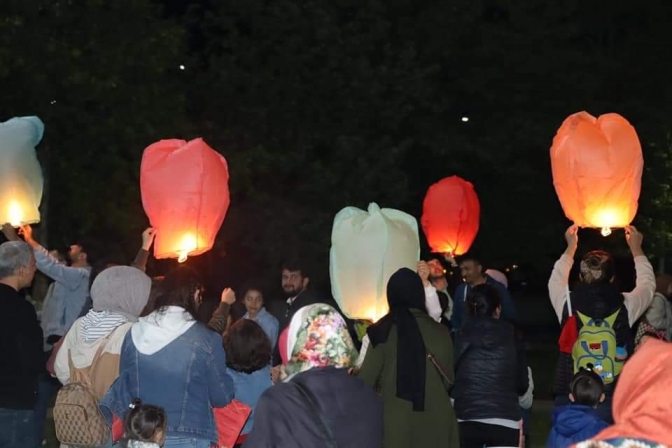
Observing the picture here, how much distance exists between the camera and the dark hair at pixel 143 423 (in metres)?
5.96

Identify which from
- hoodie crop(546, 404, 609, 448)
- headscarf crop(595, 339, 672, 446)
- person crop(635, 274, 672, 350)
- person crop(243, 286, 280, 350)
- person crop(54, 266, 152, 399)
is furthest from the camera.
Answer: person crop(635, 274, 672, 350)

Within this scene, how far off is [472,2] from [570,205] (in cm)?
1818

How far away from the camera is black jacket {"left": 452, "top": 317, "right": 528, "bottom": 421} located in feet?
25.6

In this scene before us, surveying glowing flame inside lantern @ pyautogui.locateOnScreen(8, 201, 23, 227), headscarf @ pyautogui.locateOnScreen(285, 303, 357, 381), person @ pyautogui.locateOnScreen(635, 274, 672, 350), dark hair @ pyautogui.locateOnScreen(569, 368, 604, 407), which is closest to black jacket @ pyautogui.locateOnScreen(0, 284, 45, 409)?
glowing flame inside lantern @ pyautogui.locateOnScreen(8, 201, 23, 227)

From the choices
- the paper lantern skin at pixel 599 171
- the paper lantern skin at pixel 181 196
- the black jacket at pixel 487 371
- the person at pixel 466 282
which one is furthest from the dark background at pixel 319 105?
the black jacket at pixel 487 371

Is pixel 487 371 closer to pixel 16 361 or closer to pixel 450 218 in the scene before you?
pixel 16 361

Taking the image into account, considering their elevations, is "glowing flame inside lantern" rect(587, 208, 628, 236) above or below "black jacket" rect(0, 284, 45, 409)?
above

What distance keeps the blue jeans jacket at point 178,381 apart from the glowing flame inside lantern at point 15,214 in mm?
3698

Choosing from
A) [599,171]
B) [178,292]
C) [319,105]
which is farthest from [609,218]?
[319,105]

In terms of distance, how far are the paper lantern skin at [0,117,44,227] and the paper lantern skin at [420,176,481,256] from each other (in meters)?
5.50

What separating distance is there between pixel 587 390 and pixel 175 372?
2.29 metres

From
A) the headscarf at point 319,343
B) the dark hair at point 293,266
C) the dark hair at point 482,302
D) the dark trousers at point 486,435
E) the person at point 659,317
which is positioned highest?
the headscarf at point 319,343

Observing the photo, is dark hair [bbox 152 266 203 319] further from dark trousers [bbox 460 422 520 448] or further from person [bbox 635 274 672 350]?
person [bbox 635 274 672 350]

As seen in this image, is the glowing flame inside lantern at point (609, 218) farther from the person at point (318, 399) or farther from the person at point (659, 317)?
the person at point (318, 399)
